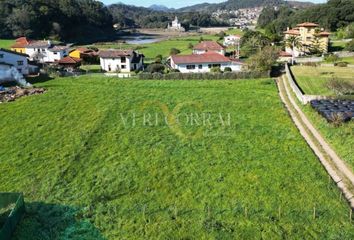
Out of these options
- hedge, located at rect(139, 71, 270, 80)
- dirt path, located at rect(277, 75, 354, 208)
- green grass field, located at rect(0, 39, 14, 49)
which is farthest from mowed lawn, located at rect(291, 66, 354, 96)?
green grass field, located at rect(0, 39, 14, 49)

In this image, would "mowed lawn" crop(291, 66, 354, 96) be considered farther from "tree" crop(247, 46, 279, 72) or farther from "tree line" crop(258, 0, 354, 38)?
"tree line" crop(258, 0, 354, 38)

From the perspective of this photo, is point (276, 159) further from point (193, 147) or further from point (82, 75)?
point (82, 75)

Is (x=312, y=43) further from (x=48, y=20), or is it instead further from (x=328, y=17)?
(x=48, y=20)

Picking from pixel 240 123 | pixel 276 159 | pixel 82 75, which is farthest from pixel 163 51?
pixel 276 159

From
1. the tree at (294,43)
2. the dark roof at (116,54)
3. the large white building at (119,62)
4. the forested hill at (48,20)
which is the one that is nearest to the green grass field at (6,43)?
the forested hill at (48,20)

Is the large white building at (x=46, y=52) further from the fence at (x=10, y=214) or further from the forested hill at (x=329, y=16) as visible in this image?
the forested hill at (x=329, y=16)
